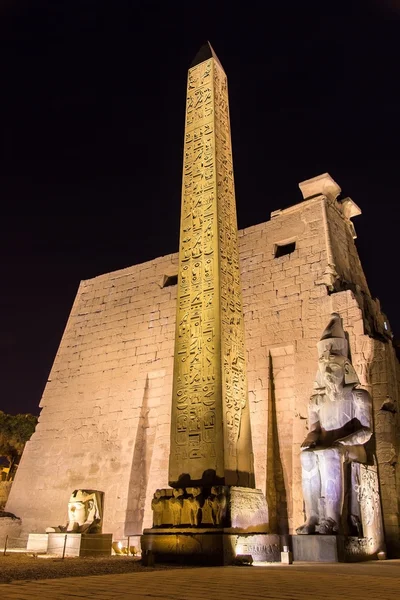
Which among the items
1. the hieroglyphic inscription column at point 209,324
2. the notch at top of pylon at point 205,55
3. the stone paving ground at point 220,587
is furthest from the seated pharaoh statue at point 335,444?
the notch at top of pylon at point 205,55

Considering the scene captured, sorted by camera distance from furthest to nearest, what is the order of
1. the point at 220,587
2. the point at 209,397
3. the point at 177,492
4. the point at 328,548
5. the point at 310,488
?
the point at 310,488 → the point at 209,397 → the point at 328,548 → the point at 177,492 → the point at 220,587

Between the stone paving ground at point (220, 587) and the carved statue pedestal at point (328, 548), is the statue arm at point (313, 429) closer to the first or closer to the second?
the carved statue pedestal at point (328, 548)

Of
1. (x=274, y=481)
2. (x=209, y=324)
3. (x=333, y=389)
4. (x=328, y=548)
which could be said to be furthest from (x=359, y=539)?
(x=209, y=324)

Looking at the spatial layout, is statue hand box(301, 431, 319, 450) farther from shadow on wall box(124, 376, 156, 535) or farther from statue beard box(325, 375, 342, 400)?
shadow on wall box(124, 376, 156, 535)

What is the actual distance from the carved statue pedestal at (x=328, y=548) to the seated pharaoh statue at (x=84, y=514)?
3208 millimetres

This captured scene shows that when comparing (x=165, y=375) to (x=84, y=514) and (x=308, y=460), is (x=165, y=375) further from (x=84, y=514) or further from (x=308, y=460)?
(x=308, y=460)

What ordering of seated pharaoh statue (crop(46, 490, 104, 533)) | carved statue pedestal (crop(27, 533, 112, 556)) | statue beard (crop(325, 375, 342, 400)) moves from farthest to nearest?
seated pharaoh statue (crop(46, 490, 104, 533)) < carved statue pedestal (crop(27, 533, 112, 556)) < statue beard (crop(325, 375, 342, 400))

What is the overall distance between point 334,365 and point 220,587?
3.71 m

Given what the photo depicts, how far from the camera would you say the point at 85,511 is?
25.0ft

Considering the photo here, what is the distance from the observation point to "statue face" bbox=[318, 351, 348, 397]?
6.21m

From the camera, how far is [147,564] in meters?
4.79

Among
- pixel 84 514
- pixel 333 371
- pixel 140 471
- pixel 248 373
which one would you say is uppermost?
pixel 248 373

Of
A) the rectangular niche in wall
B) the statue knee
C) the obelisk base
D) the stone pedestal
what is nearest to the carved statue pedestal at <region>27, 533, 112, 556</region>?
the stone pedestal

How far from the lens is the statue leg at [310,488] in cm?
569
